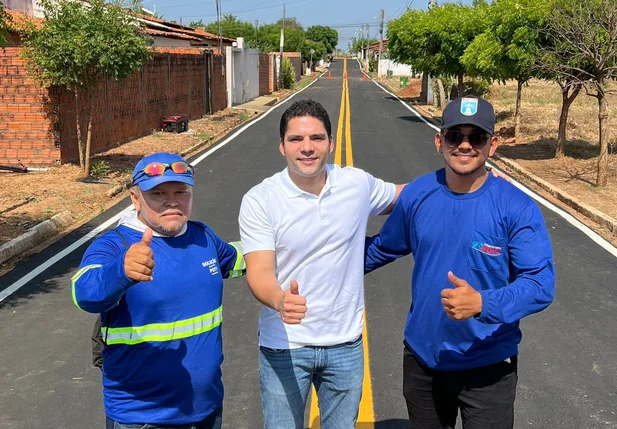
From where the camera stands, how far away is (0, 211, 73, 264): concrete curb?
751 cm

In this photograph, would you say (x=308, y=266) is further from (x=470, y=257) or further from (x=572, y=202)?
(x=572, y=202)

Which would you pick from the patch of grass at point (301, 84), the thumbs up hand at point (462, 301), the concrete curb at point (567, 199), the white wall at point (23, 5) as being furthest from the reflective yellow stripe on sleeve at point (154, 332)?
the patch of grass at point (301, 84)

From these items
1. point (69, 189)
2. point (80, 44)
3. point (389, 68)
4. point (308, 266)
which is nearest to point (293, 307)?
point (308, 266)

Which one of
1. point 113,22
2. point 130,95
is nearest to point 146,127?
point 130,95

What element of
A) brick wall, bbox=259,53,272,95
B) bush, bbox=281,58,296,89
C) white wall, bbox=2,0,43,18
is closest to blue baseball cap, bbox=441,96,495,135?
white wall, bbox=2,0,43,18

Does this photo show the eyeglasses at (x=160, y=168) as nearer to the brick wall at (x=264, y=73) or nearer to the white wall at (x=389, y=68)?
the brick wall at (x=264, y=73)

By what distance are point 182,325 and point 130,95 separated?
1574cm

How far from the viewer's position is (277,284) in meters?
2.53

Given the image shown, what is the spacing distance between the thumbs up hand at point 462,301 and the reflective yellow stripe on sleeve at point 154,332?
981mm

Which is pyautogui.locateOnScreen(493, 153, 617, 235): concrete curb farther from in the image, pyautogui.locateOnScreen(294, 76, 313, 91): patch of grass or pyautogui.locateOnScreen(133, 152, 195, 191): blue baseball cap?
pyautogui.locateOnScreen(294, 76, 313, 91): patch of grass

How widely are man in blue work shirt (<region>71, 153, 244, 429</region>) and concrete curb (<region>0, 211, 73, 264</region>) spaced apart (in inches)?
221

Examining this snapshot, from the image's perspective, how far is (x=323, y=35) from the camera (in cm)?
14438

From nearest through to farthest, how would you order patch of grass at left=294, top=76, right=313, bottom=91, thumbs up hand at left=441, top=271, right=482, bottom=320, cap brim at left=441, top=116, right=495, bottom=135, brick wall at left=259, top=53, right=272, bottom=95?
thumbs up hand at left=441, top=271, right=482, bottom=320
cap brim at left=441, top=116, right=495, bottom=135
brick wall at left=259, top=53, right=272, bottom=95
patch of grass at left=294, top=76, right=313, bottom=91

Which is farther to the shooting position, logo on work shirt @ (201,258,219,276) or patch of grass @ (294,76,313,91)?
patch of grass @ (294,76,313,91)
